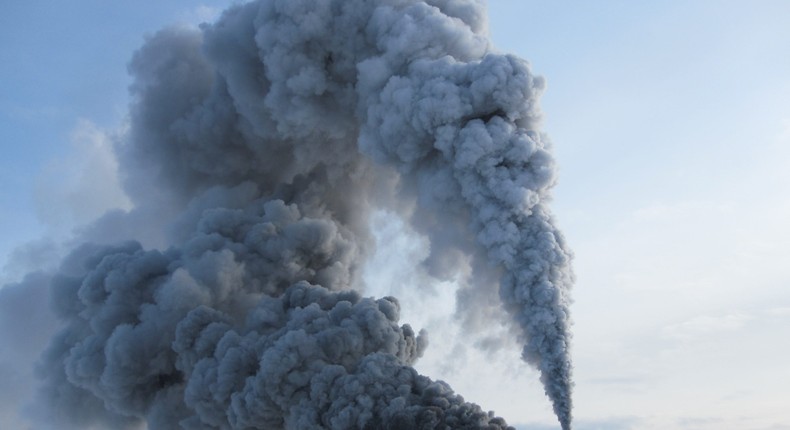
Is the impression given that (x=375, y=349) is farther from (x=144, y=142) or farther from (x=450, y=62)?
(x=144, y=142)

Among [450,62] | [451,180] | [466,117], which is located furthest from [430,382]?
[450,62]

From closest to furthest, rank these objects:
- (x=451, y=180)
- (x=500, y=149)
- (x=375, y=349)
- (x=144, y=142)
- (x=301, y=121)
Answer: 1. (x=500, y=149)
2. (x=451, y=180)
3. (x=375, y=349)
4. (x=301, y=121)
5. (x=144, y=142)

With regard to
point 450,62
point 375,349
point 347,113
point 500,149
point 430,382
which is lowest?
point 430,382

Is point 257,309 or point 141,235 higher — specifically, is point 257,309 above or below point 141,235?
below

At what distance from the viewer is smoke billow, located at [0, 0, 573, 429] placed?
122 ft

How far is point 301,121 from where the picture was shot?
5009 cm

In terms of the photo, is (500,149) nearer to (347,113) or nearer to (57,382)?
(347,113)

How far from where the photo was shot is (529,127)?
3931cm

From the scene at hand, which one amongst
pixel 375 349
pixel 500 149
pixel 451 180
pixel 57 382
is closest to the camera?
pixel 500 149

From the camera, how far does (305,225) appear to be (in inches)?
2015

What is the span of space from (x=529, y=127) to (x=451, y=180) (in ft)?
14.7

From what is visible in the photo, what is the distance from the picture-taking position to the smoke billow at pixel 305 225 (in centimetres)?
3722

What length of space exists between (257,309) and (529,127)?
1886 centimetres

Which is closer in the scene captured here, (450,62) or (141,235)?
(450,62)
